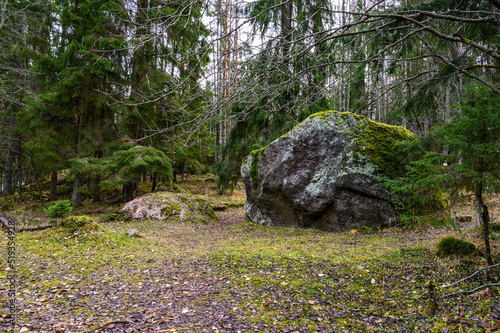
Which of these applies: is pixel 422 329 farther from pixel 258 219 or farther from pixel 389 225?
pixel 258 219

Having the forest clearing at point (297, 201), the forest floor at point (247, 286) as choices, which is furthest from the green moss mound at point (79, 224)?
the forest floor at point (247, 286)

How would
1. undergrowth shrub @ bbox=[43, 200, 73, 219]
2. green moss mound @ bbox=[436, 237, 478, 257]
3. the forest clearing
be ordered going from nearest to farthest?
the forest clearing
green moss mound @ bbox=[436, 237, 478, 257]
undergrowth shrub @ bbox=[43, 200, 73, 219]

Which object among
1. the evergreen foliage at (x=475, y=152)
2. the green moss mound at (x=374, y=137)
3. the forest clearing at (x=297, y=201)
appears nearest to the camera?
the forest clearing at (x=297, y=201)

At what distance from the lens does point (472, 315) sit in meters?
2.36

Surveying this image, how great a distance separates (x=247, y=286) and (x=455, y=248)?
10.0 feet

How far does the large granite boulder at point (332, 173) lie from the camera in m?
6.24

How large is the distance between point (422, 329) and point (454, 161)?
207 cm

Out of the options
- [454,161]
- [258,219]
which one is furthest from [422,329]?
[258,219]

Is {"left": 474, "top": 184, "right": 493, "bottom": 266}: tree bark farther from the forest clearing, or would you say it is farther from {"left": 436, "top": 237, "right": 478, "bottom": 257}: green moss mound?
{"left": 436, "top": 237, "right": 478, "bottom": 257}: green moss mound

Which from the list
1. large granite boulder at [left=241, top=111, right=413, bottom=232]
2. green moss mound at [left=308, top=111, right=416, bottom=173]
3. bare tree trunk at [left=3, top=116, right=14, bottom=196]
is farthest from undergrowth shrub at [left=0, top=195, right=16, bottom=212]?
green moss mound at [left=308, top=111, right=416, bottom=173]

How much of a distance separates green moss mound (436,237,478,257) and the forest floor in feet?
0.71

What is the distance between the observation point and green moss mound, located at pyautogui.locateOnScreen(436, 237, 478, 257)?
360 cm

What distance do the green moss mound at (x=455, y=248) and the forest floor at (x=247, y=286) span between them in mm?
218

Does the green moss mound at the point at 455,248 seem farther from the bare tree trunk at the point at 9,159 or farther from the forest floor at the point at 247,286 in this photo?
the bare tree trunk at the point at 9,159
